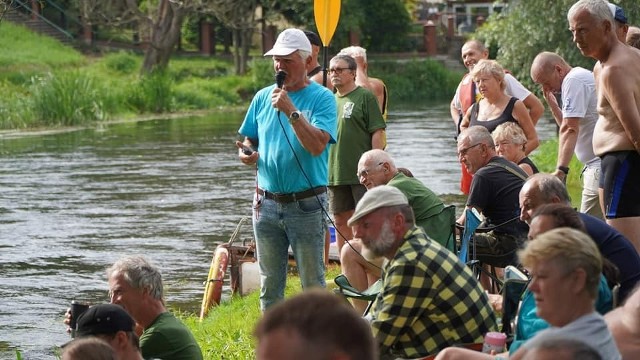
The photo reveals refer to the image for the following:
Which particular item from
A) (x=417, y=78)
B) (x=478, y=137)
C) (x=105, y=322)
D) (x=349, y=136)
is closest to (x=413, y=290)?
(x=105, y=322)

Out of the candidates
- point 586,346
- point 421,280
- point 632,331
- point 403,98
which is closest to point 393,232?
point 421,280

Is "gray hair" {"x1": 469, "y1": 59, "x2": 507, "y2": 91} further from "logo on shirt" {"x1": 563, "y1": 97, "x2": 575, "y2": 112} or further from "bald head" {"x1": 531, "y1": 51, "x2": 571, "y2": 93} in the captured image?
"logo on shirt" {"x1": 563, "y1": 97, "x2": 575, "y2": 112}

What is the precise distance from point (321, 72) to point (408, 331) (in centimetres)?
472

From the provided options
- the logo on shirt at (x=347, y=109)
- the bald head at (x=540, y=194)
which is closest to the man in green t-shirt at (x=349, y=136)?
the logo on shirt at (x=347, y=109)

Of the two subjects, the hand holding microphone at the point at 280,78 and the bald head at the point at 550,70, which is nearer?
the hand holding microphone at the point at 280,78

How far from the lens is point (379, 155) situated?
8367 mm

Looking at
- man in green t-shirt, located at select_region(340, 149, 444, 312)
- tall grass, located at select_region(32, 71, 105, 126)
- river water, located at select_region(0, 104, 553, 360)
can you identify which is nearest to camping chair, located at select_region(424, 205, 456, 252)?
man in green t-shirt, located at select_region(340, 149, 444, 312)

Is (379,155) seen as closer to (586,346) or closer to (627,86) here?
(627,86)

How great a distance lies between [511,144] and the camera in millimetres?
9336

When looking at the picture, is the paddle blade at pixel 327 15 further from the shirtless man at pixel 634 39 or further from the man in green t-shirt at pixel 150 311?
the man in green t-shirt at pixel 150 311

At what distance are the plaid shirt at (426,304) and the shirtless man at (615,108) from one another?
157 cm

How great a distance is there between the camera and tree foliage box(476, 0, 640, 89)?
24328 mm

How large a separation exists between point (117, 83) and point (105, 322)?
35.7 metres

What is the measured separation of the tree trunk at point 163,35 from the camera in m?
47.9
